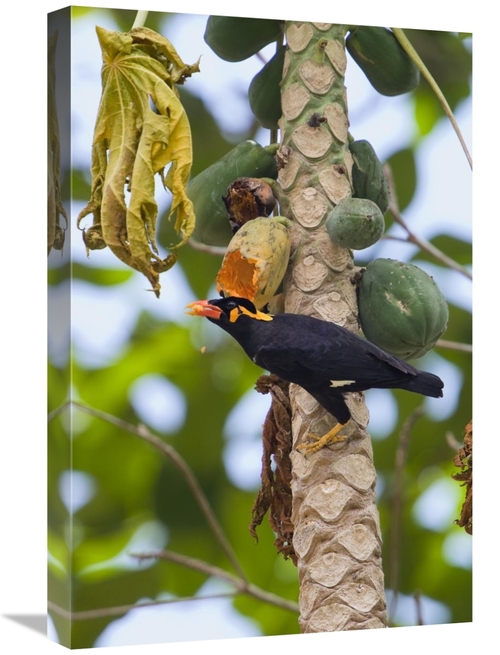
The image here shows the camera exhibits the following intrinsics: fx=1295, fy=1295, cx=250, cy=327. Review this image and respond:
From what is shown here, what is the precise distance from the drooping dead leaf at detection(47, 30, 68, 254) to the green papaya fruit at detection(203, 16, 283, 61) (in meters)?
0.50

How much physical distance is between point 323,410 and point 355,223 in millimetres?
581

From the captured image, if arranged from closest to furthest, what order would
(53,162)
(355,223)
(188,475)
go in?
(355,223)
(53,162)
(188,475)

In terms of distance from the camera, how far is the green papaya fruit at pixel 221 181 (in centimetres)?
401

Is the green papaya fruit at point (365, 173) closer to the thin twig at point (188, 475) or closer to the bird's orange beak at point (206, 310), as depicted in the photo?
the bird's orange beak at point (206, 310)

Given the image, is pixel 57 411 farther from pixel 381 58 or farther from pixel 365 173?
pixel 381 58

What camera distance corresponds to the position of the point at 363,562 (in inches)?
154

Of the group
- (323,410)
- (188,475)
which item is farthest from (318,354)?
(188,475)

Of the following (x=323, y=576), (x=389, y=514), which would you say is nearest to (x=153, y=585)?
(x=323, y=576)

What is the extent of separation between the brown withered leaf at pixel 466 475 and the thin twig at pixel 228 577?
710mm

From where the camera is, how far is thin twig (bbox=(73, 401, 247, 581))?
4.25 meters

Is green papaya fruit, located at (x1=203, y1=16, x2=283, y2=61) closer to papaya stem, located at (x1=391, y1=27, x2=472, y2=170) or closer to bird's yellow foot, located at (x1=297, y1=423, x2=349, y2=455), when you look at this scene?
papaya stem, located at (x1=391, y1=27, x2=472, y2=170)

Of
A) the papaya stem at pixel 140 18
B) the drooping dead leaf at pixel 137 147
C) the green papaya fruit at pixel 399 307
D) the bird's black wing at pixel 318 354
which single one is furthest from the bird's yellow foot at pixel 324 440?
the papaya stem at pixel 140 18

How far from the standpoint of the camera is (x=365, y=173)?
4.09 m

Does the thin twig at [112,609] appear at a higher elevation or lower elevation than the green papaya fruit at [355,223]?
lower
